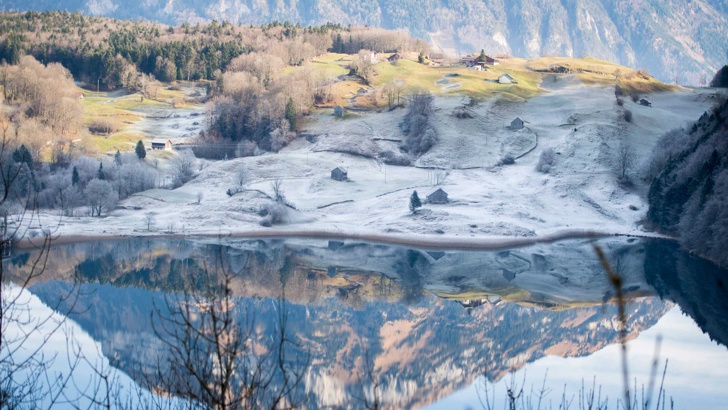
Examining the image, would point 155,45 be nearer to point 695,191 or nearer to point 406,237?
point 406,237

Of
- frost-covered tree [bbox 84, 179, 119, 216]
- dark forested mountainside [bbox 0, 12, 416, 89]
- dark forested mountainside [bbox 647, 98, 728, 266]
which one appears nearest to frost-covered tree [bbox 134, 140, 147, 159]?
frost-covered tree [bbox 84, 179, 119, 216]

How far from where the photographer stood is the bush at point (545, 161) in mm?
79438

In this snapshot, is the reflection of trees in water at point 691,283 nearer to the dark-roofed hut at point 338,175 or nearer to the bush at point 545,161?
the bush at point 545,161

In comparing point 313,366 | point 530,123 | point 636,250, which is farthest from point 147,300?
point 530,123

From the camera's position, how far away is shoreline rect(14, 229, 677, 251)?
61312 millimetres

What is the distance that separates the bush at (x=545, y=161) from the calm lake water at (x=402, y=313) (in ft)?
59.2

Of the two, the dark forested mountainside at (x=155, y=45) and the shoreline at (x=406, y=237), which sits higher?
the dark forested mountainside at (x=155, y=45)

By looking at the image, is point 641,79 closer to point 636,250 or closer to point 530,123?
point 530,123

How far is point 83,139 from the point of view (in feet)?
292

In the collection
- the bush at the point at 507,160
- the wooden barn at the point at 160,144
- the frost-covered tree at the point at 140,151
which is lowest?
the wooden barn at the point at 160,144

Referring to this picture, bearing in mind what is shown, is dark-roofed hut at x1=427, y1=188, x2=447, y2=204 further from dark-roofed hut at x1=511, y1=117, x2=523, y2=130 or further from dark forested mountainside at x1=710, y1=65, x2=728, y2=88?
dark forested mountainside at x1=710, y1=65, x2=728, y2=88

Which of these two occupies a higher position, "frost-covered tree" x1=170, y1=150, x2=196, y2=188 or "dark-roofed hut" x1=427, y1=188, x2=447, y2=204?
"dark-roofed hut" x1=427, y1=188, x2=447, y2=204

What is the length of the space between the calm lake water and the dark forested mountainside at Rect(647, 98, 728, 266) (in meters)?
1.88

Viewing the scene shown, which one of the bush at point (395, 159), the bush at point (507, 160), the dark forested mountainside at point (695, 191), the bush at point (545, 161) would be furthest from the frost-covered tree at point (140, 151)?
the dark forested mountainside at point (695, 191)
